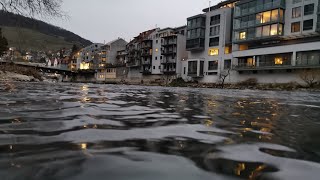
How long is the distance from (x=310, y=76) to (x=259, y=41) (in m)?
14.3

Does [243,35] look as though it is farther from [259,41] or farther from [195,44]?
[195,44]

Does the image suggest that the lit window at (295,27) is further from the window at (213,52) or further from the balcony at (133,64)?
the balcony at (133,64)

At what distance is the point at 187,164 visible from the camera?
8.94 feet

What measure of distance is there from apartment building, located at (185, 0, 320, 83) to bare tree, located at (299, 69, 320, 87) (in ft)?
4.53

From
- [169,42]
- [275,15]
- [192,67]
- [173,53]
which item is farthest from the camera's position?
[169,42]

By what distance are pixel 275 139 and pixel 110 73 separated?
331 ft

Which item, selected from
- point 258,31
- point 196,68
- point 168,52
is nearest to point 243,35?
point 258,31

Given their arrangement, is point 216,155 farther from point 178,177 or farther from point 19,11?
point 19,11

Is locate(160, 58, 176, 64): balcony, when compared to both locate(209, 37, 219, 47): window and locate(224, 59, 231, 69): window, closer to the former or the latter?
locate(209, 37, 219, 47): window

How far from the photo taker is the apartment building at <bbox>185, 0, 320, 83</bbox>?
47.6m

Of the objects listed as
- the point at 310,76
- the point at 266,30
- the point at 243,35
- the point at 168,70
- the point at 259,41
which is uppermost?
the point at 266,30

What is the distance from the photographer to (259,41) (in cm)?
5556

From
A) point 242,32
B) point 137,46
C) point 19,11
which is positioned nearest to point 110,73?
point 137,46

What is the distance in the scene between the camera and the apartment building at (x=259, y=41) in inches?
1873
